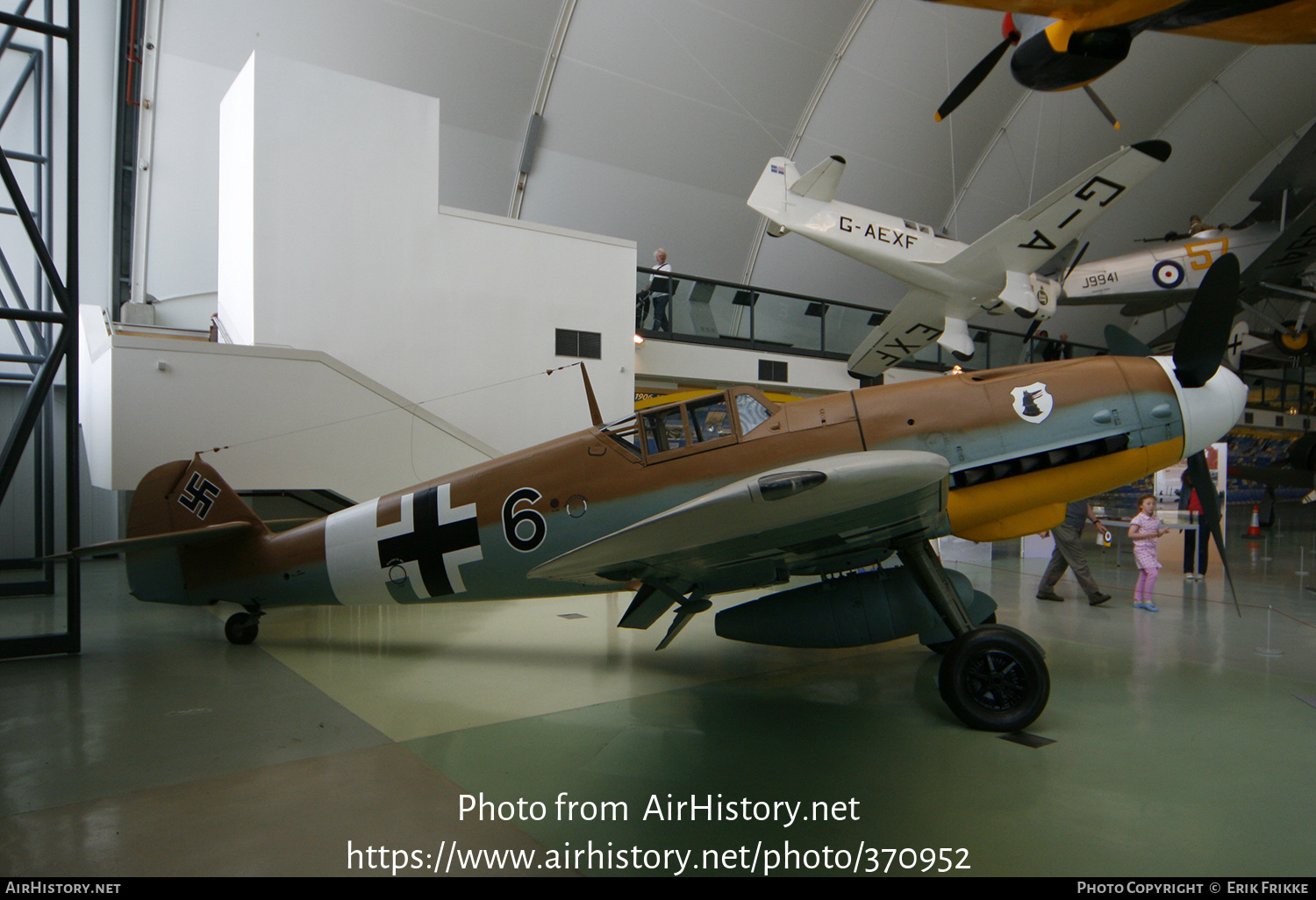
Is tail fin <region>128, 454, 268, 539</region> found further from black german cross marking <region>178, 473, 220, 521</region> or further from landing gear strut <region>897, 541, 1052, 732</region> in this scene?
landing gear strut <region>897, 541, 1052, 732</region>

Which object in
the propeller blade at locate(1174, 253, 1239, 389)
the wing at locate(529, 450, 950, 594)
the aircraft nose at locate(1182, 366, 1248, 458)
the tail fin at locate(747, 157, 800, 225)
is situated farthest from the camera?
the tail fin at locate(747, 157, 800, 225)

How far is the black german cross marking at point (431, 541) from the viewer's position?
16.6ft

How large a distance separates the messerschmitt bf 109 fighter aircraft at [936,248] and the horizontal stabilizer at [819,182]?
1 centimetres

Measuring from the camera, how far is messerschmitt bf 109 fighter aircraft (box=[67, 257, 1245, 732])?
3820mm

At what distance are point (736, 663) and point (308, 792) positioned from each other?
3.23 meters

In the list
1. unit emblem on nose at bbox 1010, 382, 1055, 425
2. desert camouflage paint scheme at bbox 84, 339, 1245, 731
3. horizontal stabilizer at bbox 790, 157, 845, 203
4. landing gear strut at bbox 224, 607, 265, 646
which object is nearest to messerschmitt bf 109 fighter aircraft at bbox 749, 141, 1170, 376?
horizontal stabilizer at bbox 790, 157, 845, 203

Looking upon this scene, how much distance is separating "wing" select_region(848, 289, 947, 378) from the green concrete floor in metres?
6.70

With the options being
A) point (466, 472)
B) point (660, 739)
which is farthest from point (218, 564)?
point (660, 739)

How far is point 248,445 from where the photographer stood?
7480 mm

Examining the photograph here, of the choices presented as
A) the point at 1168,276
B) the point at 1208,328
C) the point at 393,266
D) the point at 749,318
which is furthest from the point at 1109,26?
the point at 1168,276

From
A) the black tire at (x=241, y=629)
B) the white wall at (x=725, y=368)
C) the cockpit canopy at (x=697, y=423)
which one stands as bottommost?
the black tire at (x=241, y=629)

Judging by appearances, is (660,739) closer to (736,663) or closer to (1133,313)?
(736,663)

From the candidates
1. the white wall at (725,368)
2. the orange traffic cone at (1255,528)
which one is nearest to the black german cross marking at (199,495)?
the white wall at (725,368)

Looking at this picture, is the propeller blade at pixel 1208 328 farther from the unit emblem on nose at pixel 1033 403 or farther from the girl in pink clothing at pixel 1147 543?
the girl in pink clothing at pixel 1147 543
